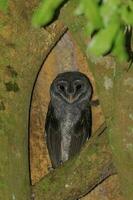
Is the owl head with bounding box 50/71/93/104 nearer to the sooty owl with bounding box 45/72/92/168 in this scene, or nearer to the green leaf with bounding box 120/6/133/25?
the sooty owl with bounding box 45/72/92/168

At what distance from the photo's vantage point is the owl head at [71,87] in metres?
6.19

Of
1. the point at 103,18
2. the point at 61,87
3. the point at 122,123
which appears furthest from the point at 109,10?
the point at 61,87

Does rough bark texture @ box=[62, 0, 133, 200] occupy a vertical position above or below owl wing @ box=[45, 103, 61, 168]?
above

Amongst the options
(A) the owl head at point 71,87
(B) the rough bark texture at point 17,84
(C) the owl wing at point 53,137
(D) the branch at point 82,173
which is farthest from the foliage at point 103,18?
(A) the owl head at point 71,87

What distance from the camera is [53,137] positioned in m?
6.34

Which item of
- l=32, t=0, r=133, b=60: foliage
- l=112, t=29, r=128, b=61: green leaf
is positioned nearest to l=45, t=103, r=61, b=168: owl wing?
l=112, t=29, r=128, b=61: green leaf

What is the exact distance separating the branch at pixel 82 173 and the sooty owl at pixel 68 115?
2441 millimetres

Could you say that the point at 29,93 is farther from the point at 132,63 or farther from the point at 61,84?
the point at 61,84

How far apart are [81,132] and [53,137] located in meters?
0.34

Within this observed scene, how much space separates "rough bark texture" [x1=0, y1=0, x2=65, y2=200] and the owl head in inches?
104

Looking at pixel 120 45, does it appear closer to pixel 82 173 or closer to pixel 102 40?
pixel 102 40

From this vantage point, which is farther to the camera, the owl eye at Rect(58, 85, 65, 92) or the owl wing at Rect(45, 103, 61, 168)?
the owl eye at Rect(58, 85, 65, 92)

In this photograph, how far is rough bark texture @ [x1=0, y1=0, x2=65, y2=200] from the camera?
306 centimetres

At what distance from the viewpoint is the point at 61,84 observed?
21.2 ft
